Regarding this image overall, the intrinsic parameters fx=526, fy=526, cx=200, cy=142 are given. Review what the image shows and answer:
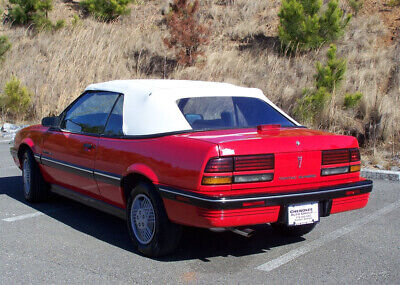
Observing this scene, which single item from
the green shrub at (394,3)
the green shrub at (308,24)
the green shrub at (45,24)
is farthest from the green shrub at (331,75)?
the green shrub at (45,24)

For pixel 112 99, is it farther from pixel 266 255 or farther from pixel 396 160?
pixel 396 160

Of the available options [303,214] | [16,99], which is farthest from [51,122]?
[16,99]

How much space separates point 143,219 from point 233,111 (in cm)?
148

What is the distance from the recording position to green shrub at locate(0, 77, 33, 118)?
15.2 metres

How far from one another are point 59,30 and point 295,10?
10784mm

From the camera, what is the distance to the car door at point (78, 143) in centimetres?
532

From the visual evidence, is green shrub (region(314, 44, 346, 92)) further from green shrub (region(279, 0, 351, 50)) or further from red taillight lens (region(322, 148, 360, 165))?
red taillight lens (region(322, 148, 360, 165))

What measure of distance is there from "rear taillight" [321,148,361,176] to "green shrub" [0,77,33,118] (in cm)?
1231

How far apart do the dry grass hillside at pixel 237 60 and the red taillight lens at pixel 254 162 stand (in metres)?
5.48

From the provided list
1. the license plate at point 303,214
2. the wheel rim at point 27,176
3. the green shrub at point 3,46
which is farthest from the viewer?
the green shrub at point 3,46

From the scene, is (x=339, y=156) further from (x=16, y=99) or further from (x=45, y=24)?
(x=45, y=24)

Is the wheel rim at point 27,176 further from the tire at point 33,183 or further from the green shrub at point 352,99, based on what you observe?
the green shrub at point 352,99

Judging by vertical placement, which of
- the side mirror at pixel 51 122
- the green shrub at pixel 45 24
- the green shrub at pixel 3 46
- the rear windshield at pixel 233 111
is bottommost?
the side mirror at pixel 51 122

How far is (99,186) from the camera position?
518 centimetres
